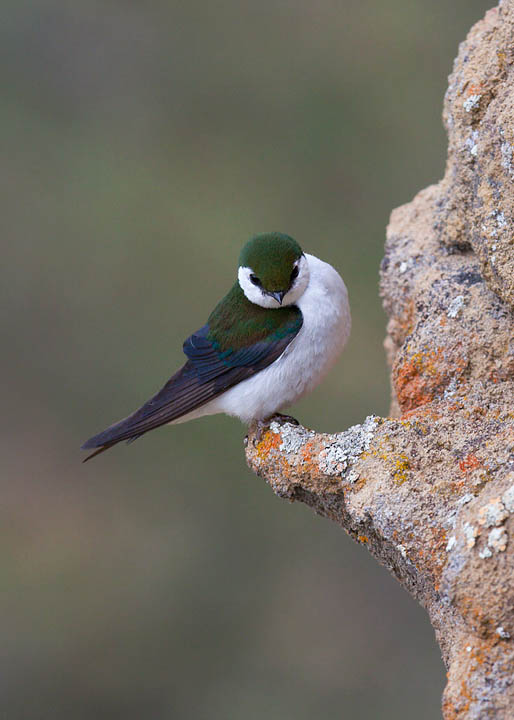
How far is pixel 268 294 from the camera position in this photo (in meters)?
3.41

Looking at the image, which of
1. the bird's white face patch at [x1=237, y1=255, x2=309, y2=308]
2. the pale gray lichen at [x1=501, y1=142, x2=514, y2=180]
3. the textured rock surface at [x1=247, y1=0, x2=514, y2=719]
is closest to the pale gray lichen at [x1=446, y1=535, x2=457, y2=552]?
the textured rock surface at [x1=247, y1=0, x2=514, y2=719]

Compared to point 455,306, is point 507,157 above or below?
above

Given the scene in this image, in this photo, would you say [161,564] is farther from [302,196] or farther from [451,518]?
[451,518]

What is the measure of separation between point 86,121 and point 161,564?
145 inches

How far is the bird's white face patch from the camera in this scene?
342 cm

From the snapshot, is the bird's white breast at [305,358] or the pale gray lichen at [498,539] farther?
the bird's white breast at [305,358]

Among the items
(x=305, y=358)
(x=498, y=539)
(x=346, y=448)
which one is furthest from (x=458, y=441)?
(x=305, y=358)

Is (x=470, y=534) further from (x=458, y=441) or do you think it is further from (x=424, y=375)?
(x=424, y=375)

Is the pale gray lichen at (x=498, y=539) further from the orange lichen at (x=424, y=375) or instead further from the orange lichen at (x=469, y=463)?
the orange lichen at (x=424, y=375)

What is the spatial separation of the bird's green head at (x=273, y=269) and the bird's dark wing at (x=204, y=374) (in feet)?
0.33

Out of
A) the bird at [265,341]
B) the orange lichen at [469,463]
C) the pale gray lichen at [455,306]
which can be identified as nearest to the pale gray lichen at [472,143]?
the pale gray lichen at [455,306]

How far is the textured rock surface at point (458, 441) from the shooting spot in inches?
94.0

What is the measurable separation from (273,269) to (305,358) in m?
0.33

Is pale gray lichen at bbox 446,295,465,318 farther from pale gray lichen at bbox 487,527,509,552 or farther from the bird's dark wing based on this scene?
pale gray lichen at bbox 487,527,509,552
